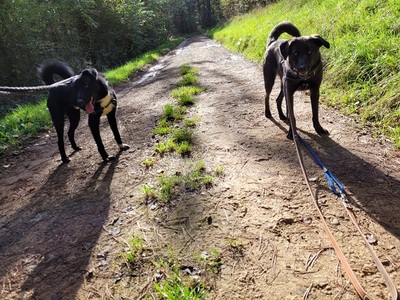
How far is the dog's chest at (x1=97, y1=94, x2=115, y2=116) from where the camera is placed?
144 inches

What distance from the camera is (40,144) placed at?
17.2 feet

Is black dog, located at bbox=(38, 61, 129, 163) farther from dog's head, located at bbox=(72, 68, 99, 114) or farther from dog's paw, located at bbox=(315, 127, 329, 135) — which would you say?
dog's paw, located at bbox=(315, 127, 329, 135)

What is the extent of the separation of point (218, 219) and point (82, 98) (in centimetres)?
215

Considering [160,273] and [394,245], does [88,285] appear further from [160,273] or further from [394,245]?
[394,245]

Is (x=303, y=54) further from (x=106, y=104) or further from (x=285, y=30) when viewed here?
(x=106, y=104)

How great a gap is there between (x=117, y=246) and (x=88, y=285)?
37cm

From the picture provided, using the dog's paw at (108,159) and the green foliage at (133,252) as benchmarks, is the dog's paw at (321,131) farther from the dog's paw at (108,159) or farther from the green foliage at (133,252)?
the dog's paw at (108,159)

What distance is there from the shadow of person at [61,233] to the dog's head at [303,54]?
2.49 metres

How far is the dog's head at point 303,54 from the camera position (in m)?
3.16

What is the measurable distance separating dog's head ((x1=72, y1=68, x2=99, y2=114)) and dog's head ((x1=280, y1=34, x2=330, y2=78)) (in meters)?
2.31

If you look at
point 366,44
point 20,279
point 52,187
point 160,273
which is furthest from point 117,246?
point 366,44

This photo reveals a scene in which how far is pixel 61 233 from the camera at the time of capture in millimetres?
2600

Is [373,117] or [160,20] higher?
[160,20]

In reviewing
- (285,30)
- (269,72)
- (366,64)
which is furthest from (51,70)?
(366,64)
